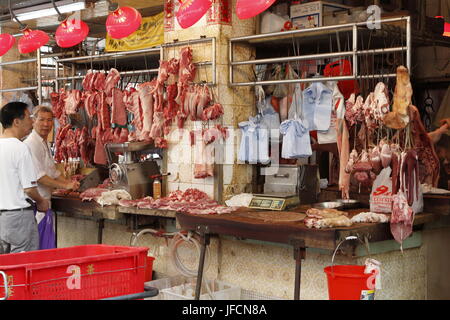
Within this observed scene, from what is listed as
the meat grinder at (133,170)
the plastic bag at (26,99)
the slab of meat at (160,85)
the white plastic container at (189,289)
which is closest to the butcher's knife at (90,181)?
the meat grinder at (133,170)

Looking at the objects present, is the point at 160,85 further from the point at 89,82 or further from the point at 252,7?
the point at 252,7

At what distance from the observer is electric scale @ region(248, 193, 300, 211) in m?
6.40

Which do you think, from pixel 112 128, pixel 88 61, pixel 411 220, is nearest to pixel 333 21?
pixel 411 220

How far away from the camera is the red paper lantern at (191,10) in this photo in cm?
607

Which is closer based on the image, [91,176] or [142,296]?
[142,296]

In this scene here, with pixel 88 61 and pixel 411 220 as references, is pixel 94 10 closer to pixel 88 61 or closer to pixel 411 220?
pixel 88 61

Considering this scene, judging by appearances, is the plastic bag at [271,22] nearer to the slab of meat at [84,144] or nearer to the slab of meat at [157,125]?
the slab of meat at [157,125]

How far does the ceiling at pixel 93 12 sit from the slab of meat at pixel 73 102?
46.3 inches

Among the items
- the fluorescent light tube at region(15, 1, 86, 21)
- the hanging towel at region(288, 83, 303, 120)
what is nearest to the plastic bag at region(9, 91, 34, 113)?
the fluorescent light tube at region(15, 1, 86, 21)

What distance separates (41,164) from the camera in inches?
285

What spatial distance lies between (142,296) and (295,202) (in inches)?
110

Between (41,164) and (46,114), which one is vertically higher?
(46,114)

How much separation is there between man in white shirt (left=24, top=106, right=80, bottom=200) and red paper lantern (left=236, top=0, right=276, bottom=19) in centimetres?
279

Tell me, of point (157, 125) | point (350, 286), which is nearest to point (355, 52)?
point (350, 286)
